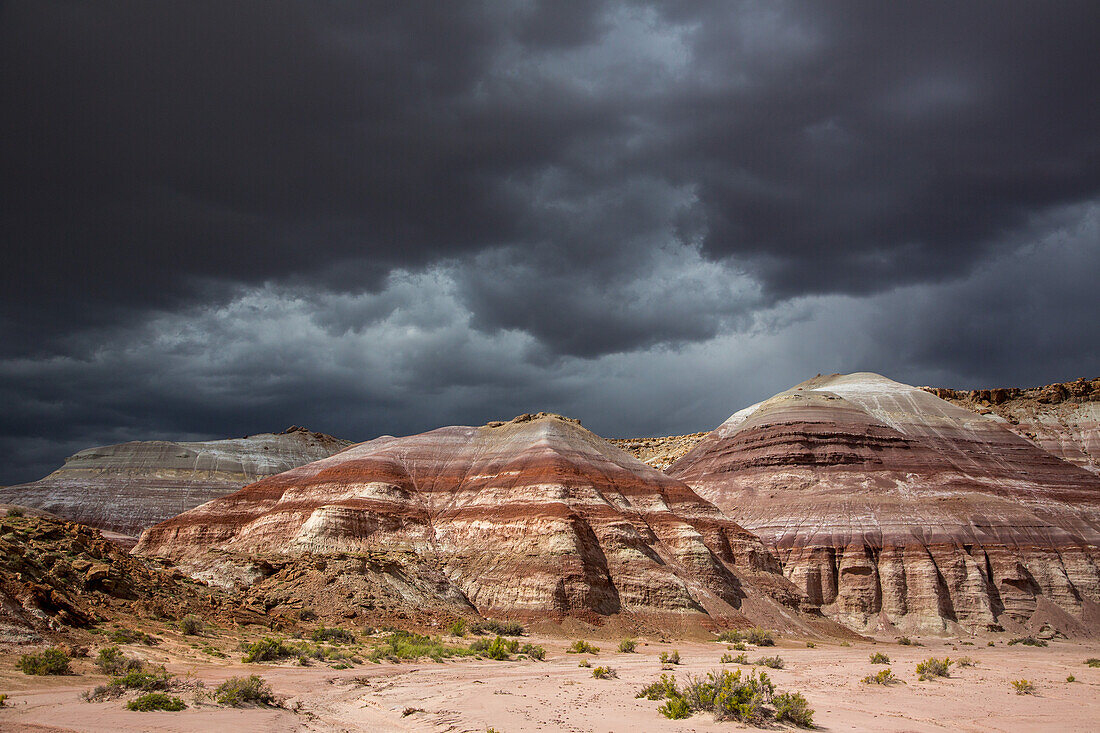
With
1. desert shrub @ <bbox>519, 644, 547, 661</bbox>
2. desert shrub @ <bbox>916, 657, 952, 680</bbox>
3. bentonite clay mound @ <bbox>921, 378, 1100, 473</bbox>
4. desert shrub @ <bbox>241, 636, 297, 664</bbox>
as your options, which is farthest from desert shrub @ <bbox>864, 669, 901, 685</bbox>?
bentonite clay mound @ <bbox>921, 378, 1100, 473</bbox>

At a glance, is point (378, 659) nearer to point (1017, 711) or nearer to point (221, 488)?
point (1017, 711)

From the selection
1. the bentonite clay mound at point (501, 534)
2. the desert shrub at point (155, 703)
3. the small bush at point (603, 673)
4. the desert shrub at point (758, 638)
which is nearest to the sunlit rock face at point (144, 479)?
the bentonite clay mound at point (501, 534)

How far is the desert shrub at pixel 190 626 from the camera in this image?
93.5 ft

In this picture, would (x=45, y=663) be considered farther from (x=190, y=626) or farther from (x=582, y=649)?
(x=582, y=649)

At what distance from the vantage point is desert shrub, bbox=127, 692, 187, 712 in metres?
15.4

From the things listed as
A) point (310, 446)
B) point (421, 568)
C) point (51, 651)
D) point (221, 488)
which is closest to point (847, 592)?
point (421, 568)

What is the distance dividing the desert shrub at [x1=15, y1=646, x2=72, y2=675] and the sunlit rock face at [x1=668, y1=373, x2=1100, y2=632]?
205 ft

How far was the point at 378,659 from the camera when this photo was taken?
97.0 ft

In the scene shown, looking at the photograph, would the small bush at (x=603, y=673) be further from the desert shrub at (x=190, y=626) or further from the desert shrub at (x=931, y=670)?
the desert shrub at (x=190, y=626)

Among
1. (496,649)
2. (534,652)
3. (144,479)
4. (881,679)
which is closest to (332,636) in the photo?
(496,649)

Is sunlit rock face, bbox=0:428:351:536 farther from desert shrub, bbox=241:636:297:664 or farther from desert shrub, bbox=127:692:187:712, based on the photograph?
desert shrub, bbox=127:692:187:712

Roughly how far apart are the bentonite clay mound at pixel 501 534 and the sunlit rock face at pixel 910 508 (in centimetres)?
1664

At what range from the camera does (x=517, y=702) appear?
19609 millimetres

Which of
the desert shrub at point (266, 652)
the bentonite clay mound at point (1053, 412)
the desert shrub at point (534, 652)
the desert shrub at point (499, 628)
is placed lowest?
the desert shrub at point (499, 628)
